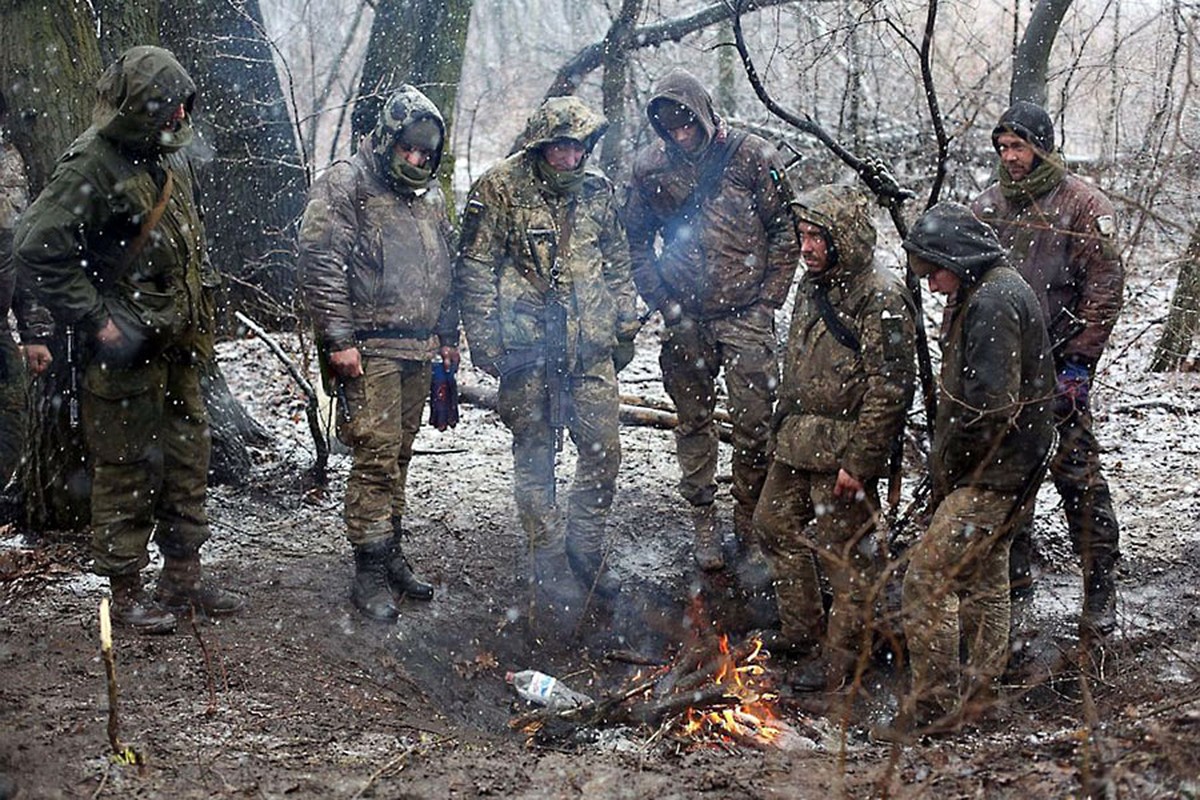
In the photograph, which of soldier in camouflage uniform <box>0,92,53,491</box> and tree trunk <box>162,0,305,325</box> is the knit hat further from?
tree trunk <box>162,0,305,325</box>

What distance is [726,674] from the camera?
17.4 feet

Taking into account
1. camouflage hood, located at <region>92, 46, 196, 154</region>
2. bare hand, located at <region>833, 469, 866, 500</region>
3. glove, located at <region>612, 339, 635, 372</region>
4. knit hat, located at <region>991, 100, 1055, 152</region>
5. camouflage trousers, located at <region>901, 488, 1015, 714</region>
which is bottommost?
camouflage trousers, located at <region>901, 488, 1015, 714</region>

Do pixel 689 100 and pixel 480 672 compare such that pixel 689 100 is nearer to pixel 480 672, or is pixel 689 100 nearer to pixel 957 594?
pixel 957 594

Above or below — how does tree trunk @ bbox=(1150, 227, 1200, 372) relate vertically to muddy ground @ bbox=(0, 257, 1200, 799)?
above

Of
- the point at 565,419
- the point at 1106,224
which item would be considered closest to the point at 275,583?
the point at 565,419

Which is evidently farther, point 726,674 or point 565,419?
point 565,419

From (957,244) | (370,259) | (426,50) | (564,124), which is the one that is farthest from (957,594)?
(426,50)

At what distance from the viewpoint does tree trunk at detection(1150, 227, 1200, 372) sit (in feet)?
28.2

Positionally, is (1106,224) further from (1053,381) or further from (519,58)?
(519,58)

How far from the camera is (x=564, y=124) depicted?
543 centimetres

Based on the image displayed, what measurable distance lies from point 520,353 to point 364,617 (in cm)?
164

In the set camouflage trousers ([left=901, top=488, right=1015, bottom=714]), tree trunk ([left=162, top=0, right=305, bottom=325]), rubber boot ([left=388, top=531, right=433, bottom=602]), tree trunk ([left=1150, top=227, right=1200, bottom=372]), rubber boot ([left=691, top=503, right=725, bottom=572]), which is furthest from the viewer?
tree trunk ([left=162, top=0, right=305, bottom=325])

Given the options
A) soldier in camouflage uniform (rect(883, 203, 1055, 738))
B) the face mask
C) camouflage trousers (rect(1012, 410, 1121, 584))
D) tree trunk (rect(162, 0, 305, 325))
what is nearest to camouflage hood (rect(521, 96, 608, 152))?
the face mask

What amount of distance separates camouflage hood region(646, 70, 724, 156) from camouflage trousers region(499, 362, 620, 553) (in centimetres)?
144
